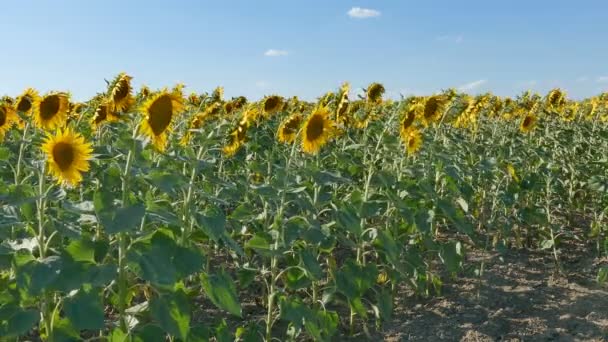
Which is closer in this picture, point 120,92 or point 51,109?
point 120,92

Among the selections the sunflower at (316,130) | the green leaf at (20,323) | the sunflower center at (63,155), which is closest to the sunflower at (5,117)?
the sunflower center at (63,155)

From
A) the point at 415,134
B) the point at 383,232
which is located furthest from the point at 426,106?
the point at 383,232

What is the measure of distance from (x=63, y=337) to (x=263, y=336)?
1157 millimetres

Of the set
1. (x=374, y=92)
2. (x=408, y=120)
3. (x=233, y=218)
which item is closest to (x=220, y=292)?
(x=233, y=218)

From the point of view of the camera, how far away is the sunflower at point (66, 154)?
9.56 feet

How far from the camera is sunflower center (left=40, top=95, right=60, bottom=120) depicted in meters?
4.32

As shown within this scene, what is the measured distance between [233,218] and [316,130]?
790 millimetres

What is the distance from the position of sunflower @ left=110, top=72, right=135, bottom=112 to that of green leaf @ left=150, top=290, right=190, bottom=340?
1.72m

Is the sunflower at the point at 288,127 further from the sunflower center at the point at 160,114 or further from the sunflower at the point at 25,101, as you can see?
the sunflower at the point at 25,101

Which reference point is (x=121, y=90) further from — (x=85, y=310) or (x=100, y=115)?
(x=85, y=310)

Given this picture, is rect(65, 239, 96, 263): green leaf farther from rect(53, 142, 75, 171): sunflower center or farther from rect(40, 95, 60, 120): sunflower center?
rect(40, 95, 60, 120): sunflower center

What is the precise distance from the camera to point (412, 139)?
4.66m

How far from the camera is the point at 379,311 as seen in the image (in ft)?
13.9

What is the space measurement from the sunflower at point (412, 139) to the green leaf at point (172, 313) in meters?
2.28
